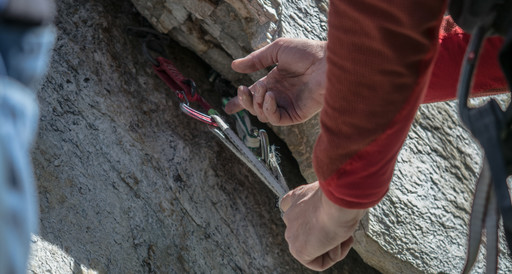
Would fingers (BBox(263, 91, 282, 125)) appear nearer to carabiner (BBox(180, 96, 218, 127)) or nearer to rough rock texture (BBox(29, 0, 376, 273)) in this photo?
carabiner (BBox(180, 96, 218, 127))

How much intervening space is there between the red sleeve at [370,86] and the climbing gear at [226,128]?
78 centimetres

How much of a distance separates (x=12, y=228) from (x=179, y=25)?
1619 millimetres

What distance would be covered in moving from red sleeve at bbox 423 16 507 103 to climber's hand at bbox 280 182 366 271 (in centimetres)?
54

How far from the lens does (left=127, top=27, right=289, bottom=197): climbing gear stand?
77.7 inches

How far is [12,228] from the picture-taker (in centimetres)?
70

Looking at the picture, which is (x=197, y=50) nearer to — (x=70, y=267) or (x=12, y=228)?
(x=70, y=267)

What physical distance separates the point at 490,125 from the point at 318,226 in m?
0.46

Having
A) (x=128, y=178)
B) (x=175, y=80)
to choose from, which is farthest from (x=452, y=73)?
(x=128, y=178)

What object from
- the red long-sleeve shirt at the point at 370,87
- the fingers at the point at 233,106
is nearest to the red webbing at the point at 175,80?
the fingers at the point at 233,106

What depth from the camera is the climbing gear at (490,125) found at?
1.01 metres

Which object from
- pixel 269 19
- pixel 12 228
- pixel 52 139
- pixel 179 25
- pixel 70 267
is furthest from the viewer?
pixel 179 25

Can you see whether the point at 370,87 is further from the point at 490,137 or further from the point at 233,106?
the point at 233,106

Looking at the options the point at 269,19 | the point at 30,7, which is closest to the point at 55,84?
the point at 269,19

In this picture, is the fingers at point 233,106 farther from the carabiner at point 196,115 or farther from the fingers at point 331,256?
the fingers at point 331,256
